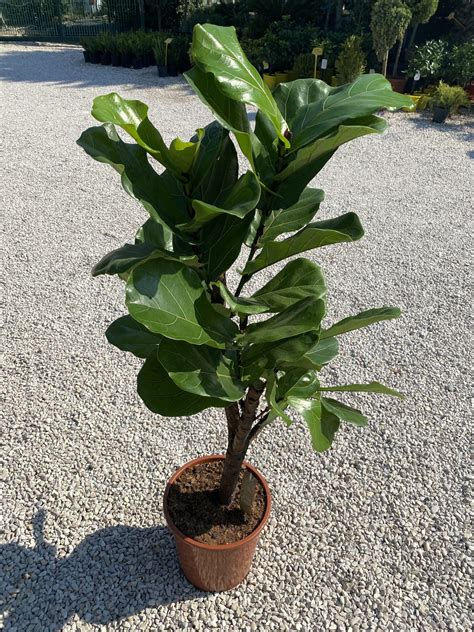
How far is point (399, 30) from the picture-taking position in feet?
26.3

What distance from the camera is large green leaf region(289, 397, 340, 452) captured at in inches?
54.6

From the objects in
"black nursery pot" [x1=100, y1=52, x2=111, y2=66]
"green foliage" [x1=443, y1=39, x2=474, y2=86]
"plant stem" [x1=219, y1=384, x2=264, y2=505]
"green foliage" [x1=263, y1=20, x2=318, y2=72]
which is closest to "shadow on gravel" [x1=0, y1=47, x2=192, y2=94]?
"black nursery pot" [x1=100, y1=52, x2=111, y2=66]

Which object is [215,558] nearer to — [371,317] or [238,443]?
[238,443]

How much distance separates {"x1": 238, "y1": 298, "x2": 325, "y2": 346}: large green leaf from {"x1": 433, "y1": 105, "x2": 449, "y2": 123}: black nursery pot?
836cm

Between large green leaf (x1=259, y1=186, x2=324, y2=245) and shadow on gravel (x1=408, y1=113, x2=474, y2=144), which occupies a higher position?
large green leaf (x1=259, y1=186, x2=324, y2=245)

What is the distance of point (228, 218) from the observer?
3.90 feet

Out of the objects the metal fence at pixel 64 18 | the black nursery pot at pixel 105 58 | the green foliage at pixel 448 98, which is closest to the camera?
the green foliage at pixel 448 98

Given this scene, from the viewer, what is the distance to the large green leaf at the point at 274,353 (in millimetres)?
1209

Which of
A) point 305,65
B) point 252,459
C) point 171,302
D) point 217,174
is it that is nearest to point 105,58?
point 305,65

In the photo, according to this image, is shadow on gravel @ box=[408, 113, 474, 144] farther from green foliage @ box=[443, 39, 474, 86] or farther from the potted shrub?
the potted shrub

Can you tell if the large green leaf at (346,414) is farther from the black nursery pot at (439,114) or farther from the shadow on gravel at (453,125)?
the black nursery pot at (439,114)

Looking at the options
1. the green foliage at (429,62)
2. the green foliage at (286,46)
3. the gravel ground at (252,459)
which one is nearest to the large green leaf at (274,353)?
the gravel ground at (252,459)

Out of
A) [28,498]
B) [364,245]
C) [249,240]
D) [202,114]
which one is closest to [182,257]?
[249,240]

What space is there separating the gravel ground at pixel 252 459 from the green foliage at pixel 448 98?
4532mm
